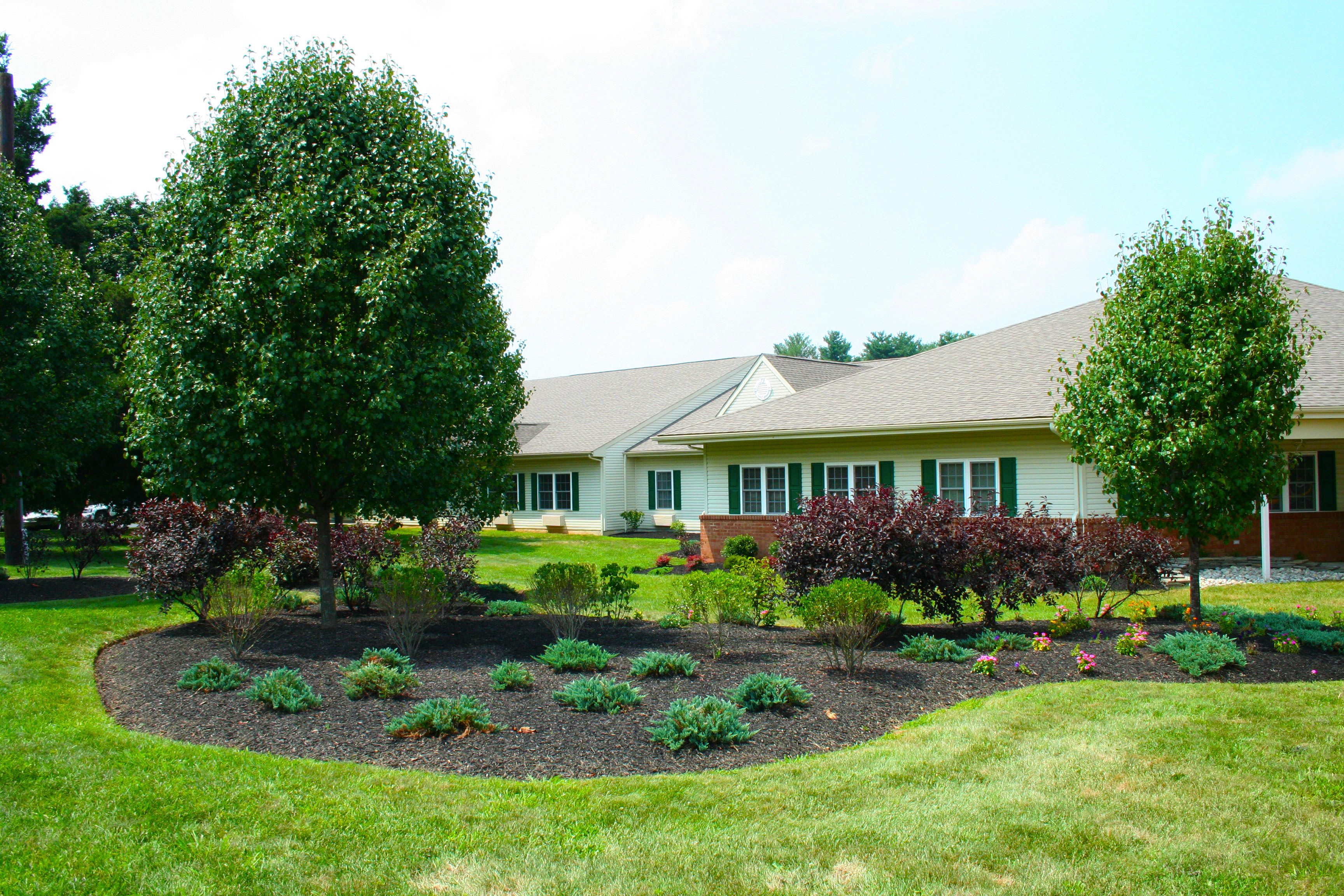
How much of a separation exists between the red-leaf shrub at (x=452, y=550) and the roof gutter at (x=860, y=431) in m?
8.24

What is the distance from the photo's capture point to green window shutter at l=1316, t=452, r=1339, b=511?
15.8m

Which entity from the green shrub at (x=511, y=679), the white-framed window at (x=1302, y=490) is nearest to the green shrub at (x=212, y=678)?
the green shrub at (x=511, y=679)

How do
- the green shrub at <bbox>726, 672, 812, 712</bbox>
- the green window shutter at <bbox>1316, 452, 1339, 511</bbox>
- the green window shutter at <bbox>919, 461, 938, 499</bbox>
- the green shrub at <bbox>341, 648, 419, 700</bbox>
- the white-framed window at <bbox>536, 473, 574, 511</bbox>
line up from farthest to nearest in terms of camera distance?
the white-framed window at <bbox>536, 473, 574, 511</bbox>
the green window shutter at <bbox>919, 461, 938, 499</bbox>
the green window shutter at <bbox>1316, 452, 1339, 511</bbox>
the green shrub at <bbox>341, 648, 419, 700</bbox>
the green shrub at <bbox>726, 672, 812, 712</bbox>

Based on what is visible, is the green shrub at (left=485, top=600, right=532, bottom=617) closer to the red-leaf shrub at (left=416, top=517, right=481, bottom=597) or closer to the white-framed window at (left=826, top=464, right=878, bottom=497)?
the red-leaf shrub at (left=416, top=517, right=481, bottom=597)

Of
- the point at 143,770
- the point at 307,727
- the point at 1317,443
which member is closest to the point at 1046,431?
the point at 1317,443

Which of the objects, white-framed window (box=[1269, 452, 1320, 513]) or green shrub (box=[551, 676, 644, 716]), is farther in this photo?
white-framed window (box=[1269, 452, 1320, 513])

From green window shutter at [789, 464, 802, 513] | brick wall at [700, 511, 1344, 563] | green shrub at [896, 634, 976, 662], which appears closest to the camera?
green shrub at [896, 634, 976, 662]

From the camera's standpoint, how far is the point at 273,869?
3838 millimetres

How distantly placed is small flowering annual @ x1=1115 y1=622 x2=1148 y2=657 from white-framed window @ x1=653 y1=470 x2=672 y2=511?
63.1 feet

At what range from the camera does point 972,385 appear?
17578 mm

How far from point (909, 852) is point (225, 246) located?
836 centimetres

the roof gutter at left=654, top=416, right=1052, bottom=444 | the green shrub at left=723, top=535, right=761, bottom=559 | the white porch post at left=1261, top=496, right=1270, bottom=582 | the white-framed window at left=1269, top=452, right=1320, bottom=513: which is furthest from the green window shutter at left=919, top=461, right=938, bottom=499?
the white-framed window at left=1269, top=452, right=1320, bottom=513

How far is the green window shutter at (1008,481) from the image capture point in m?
15.7

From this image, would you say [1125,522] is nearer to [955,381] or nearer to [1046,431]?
[1046,431]
